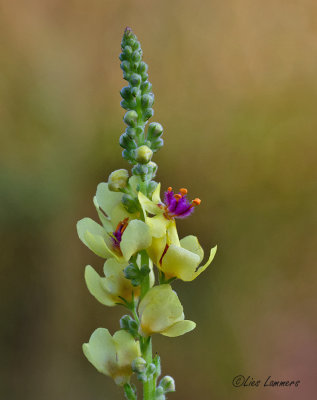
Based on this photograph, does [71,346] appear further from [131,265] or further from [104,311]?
[131,265]

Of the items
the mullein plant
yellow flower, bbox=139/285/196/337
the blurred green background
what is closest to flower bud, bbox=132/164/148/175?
the mullein plant

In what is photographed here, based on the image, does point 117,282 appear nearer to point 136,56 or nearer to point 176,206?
point 176,206

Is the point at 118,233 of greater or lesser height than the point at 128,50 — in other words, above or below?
below

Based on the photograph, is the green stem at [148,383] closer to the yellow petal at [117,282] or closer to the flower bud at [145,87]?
the yellow petal at [117,282]
